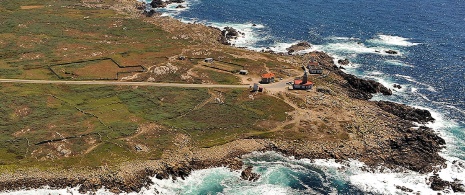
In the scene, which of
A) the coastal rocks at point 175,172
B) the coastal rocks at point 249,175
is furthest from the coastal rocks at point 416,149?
the coastal rocks at point 175,172

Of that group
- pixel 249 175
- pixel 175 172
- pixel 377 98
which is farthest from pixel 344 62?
pixel 175 172

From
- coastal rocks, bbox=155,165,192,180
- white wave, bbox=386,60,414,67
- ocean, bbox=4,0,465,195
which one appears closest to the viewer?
ocean, bbox=4,0,465,195

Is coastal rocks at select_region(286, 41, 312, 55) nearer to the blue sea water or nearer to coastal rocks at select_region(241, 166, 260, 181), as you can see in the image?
the blue sea water

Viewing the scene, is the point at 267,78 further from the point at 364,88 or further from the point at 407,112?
the point at 407,112

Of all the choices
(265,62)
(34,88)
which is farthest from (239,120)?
(34,88)

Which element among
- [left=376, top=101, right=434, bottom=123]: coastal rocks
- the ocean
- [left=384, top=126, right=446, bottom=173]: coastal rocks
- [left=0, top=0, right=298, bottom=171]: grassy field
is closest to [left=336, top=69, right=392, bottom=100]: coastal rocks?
the ocean

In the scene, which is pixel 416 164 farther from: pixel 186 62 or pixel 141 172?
pixel 186 62
